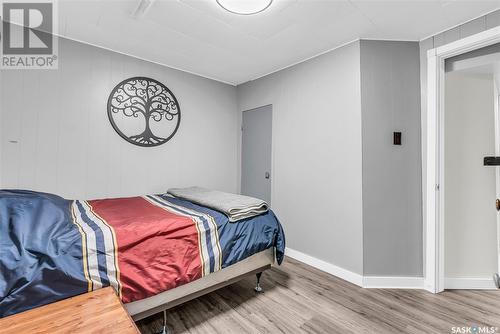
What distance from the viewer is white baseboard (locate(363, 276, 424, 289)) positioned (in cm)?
226

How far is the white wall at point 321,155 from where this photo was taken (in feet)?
7.91

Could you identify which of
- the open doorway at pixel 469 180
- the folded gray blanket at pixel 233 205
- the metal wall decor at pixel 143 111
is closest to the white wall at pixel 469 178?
the open doorway at pixel 469 180

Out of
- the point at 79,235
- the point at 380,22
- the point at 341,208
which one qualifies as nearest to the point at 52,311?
the point at 79,235

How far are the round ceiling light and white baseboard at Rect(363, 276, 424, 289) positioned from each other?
2.57 metres

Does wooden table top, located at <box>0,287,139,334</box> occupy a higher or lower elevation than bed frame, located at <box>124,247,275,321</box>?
higher

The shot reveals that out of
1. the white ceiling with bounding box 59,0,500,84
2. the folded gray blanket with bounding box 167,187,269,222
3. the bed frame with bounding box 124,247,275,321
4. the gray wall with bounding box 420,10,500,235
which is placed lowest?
the bed frame with bounding box 124,247,275,321

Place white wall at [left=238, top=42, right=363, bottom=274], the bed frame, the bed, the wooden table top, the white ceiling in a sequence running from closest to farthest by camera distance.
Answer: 1. the wooden table top
2. the bed
3. the bed frame
4. the white ceiling
5. white wall at [left=238, top=42, right=363, bottom=274]

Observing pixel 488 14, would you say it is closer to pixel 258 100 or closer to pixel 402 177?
pixel 402 177

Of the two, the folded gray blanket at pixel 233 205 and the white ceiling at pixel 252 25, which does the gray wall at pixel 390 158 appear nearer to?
the white ceiling at pixel 252 25

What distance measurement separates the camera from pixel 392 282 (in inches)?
89.7

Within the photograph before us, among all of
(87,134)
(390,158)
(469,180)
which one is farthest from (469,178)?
(87,134)

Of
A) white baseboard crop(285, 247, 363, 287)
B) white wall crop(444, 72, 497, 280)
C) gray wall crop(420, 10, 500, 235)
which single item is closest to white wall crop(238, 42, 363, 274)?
white baseboard crop(285, 247, 363, 287)

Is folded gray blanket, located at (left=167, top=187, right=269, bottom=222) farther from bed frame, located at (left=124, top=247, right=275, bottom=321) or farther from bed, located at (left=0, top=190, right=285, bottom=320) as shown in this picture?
bed frame, located at (left=124, top=247, right=275, bottom=321)

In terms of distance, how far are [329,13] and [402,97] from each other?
109 centimetres
